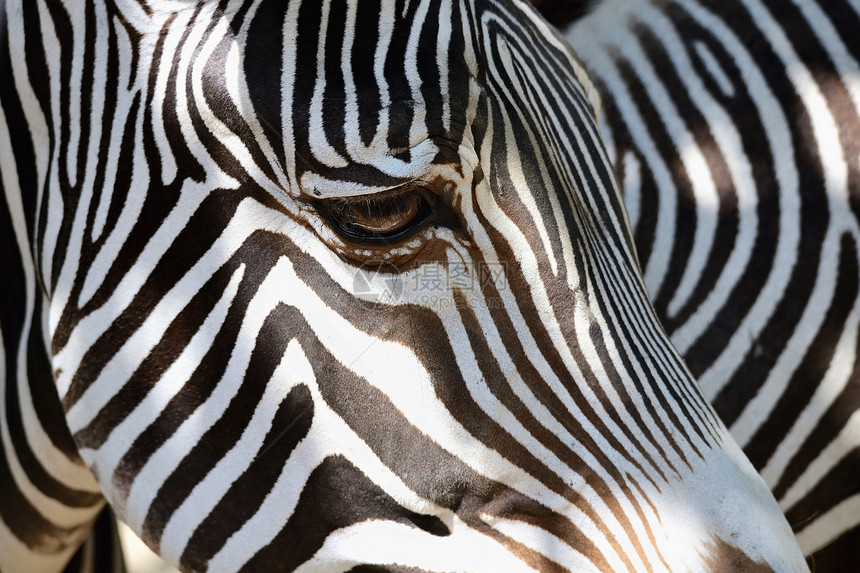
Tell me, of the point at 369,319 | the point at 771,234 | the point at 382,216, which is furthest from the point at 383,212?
the point at 771,234

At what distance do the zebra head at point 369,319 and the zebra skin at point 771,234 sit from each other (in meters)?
1.02

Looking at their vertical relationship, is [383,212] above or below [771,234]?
above

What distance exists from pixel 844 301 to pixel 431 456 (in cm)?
162

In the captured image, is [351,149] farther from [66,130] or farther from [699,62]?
[699,62]

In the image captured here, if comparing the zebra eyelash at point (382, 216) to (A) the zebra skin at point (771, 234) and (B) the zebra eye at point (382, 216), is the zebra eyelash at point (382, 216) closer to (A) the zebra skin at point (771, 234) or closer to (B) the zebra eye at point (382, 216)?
(B) the zebra eye at point (382, 216)

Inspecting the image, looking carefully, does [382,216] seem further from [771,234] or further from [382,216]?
[771,234]

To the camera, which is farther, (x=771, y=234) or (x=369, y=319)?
(x=771, y=234)

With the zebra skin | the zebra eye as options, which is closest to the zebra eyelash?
the zebra eye

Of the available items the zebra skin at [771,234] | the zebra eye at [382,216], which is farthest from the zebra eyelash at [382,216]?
the zebra skin at [771,234]

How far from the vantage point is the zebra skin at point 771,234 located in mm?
2301

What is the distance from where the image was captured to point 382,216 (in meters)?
1.26

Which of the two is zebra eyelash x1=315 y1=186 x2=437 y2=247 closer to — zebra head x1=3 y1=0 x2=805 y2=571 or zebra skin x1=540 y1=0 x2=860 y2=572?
zebra head x1=3 y1=0 x2=805 y2=571

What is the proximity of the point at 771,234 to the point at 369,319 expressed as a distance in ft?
5.22

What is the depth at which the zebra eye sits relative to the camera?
126 centimetres
